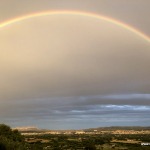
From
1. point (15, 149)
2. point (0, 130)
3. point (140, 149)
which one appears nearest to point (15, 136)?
point (0, 130)

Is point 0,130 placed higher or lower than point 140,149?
higher

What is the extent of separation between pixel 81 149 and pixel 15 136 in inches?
980

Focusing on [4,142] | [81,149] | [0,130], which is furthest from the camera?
[81,149]

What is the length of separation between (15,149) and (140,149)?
50.2 m

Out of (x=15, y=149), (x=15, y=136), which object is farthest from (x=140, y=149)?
(x=15, y=149)

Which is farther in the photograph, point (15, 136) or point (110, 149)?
point (110, 149)

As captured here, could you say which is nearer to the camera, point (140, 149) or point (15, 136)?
point (15, 136)

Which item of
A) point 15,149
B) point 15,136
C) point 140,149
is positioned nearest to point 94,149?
point 140,149

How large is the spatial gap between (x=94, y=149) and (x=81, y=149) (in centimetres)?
359

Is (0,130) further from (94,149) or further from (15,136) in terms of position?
(94,149)

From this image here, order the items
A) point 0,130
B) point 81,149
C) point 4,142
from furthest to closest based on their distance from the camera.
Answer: point 81,149, point 0,130, point 4,142

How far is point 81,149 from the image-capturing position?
276 feet

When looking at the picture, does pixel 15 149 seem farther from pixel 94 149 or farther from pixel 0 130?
pixel 94 149

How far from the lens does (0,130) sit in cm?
6297
